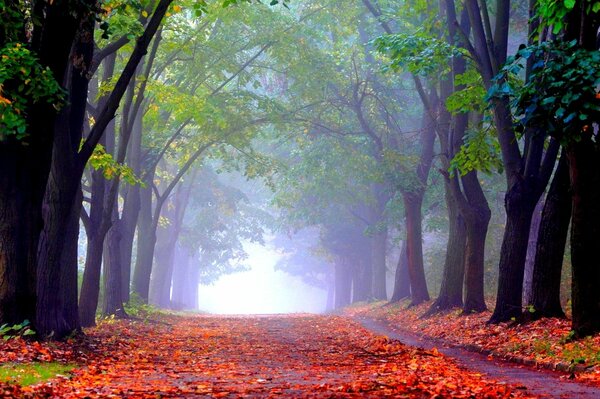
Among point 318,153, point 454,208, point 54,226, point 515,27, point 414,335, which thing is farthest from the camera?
point 318,153

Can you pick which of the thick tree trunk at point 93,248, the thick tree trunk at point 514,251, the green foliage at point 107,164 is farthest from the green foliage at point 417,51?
the thick tree trunk at point 93,248

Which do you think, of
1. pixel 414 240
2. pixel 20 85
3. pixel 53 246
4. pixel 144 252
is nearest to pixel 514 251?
pixel 53 246

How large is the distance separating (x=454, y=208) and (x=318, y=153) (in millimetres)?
14132

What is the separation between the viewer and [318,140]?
38750 mm

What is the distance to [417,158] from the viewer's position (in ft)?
102

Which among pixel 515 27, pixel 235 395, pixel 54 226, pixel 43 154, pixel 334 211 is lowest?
pixel 235 395

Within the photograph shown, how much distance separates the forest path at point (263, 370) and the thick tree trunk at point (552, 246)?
9.91 ft

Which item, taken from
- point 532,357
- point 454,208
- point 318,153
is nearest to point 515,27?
point 454,208

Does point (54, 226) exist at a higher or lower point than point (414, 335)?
higher

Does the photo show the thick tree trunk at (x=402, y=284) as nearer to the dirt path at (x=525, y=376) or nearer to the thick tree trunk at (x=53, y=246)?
the dirt path at (x=525, y=376)

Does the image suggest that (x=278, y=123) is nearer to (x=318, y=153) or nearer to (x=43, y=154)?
(x=318, y=153)

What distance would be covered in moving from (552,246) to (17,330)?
9836 mm

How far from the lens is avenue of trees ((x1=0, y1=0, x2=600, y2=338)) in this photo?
497 inches

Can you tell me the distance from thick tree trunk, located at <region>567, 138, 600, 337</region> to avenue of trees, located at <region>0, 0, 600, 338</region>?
1.2 inches
